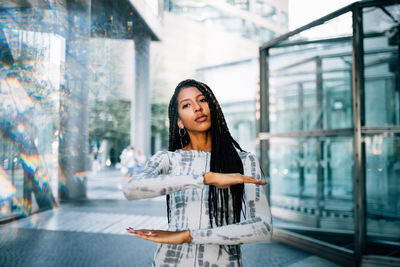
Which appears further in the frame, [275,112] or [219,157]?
[275,112]

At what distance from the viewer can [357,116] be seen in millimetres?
4008

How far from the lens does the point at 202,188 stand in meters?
1.25

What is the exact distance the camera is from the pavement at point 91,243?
13.9 feet

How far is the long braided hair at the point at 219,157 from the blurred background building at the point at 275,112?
336cm

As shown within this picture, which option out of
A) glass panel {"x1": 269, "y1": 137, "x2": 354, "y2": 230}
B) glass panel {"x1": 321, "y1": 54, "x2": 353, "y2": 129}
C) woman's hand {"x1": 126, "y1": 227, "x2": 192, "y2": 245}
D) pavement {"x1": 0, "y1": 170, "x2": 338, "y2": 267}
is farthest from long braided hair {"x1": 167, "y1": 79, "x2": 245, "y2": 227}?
glass panel {"x1": 321, "y1": 54, "x2": 353, "y2": 129}

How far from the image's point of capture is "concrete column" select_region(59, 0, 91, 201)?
7528 millimetres

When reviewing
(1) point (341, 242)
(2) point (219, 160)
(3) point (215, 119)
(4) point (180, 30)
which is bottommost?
(1) point (341, 242)

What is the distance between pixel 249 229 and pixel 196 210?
248 millimetres

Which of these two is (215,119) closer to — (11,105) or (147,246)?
(147,246)

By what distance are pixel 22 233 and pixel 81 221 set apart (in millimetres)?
1187

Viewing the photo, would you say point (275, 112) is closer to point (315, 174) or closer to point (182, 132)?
point (315, 174)

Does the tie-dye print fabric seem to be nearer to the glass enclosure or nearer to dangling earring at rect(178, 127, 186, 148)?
dangling earring at rect(178, 127, 186, 148)

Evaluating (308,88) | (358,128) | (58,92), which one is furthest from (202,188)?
(308,88)

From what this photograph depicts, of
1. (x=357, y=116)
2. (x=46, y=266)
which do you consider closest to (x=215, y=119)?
(x=357, y=116)
